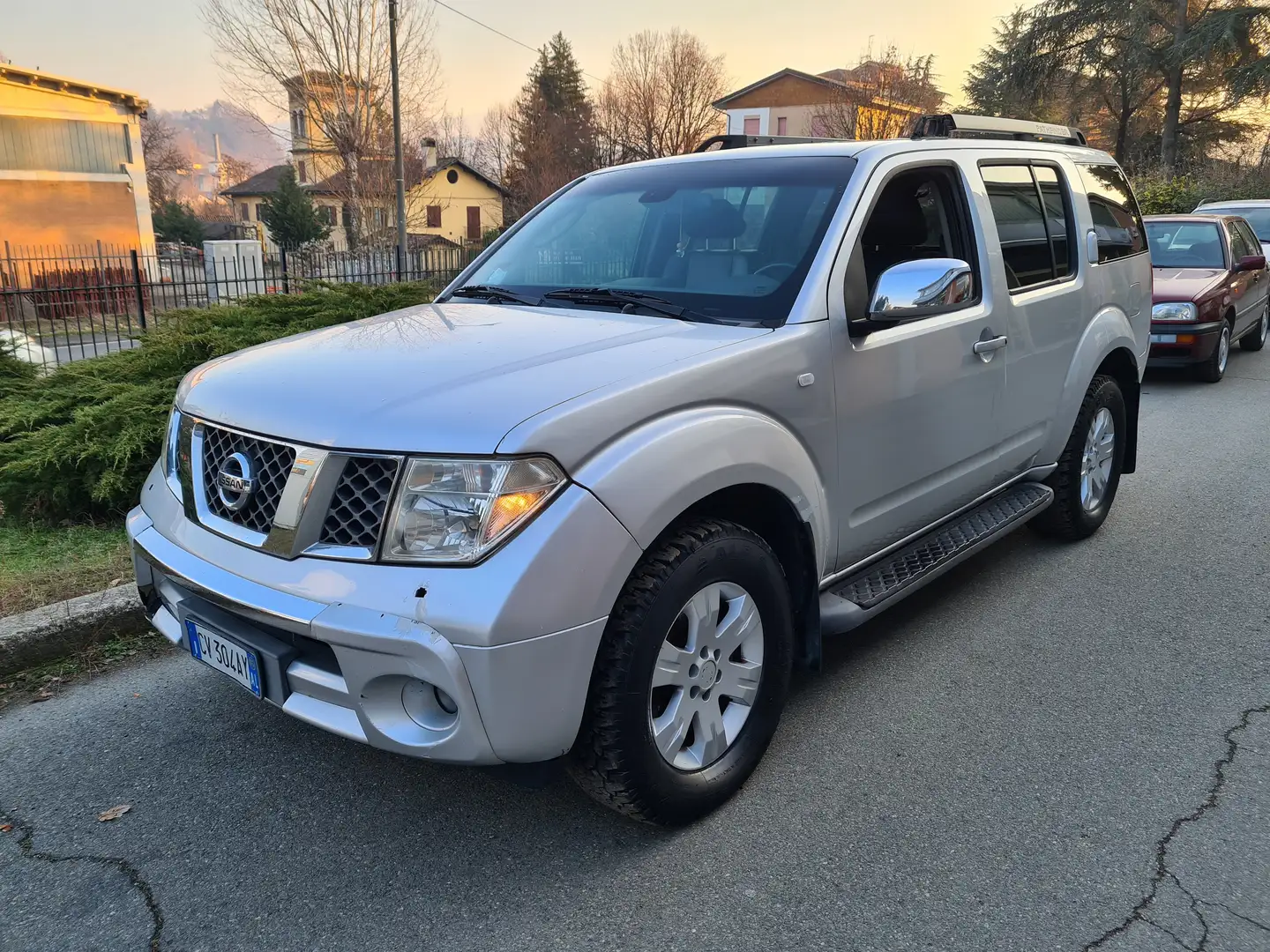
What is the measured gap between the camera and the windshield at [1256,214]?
14.0 m

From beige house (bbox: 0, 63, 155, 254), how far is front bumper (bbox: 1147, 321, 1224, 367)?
3154 cm

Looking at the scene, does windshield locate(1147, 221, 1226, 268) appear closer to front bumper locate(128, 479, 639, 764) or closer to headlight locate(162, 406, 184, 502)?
front bumper locate(128, 479, 639, 764)

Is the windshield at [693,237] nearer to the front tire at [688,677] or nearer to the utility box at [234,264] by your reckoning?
the front tire at [688,677]

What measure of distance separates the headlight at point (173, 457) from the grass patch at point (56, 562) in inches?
54.1

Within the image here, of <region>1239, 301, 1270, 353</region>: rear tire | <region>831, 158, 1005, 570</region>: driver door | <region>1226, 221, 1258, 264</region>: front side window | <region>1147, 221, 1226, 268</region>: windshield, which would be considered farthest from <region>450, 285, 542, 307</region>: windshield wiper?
<region>1239, 301, 1270, 353</region>: rear tire

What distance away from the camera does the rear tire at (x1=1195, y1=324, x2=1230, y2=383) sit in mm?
9953

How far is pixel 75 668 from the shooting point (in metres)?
3.62

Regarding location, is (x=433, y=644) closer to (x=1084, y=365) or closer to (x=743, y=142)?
(x=743, y=142)

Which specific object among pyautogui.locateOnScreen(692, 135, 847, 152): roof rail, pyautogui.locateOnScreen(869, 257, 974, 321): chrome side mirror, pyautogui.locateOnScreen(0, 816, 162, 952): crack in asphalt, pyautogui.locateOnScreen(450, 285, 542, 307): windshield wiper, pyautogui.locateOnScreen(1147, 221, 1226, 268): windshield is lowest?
pyautogui.locateOnScreen(0, 816, 162, 952): crack in asphalt

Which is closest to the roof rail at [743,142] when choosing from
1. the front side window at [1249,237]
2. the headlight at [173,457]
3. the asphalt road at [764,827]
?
the asphalt road at [764,827]

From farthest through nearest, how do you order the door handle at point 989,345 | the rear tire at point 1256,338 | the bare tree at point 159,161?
the bare tree at point 159,161, the rear tire at point 1256,338, the door handle at point 989,345

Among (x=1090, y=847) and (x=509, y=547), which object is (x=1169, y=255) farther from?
(x=509, y=547)

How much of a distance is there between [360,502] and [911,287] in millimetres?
1829

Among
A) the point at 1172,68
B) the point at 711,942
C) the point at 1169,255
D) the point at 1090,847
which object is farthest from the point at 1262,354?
the point at 1172,68
